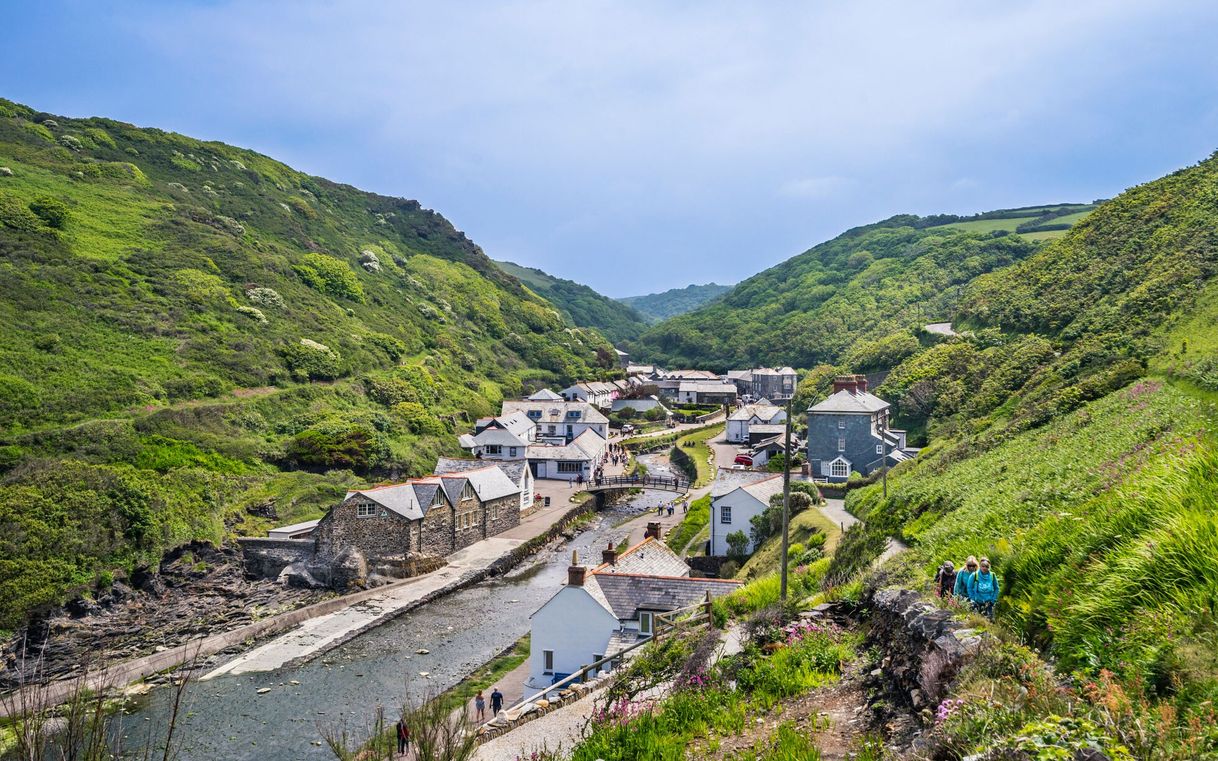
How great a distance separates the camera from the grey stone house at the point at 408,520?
137 ft

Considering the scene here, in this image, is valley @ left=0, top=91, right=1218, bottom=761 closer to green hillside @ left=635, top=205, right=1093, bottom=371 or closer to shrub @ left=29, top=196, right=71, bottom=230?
shrub @ left=29, top=196, right=71, bottom=230

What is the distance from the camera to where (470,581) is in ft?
136

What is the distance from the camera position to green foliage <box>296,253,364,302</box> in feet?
323

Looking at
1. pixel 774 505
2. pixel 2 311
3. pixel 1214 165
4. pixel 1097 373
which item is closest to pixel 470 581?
pixel 774 505

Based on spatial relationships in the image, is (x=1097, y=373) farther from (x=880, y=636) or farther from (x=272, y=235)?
(x=272, y=235)

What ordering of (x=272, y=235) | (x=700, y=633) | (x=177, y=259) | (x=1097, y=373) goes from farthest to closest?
(x=272, y=235) → (x=177, y=259) → (x=1097, y=373) → (x=700, y=633)

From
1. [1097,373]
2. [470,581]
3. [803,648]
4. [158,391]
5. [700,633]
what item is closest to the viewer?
[803,648]

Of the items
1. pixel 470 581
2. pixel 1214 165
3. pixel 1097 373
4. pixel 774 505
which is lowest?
pixel 470 581

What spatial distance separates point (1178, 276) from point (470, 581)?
48.4 m

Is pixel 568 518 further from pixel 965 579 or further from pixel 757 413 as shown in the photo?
pixel 965 579

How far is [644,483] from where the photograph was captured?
214 feet

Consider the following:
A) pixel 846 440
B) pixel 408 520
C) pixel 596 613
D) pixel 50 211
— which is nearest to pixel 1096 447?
pixel 596 613

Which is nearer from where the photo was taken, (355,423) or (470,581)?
(470,581)

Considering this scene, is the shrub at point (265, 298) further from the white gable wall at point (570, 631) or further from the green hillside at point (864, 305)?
the white gable wall at point (570, 631)
